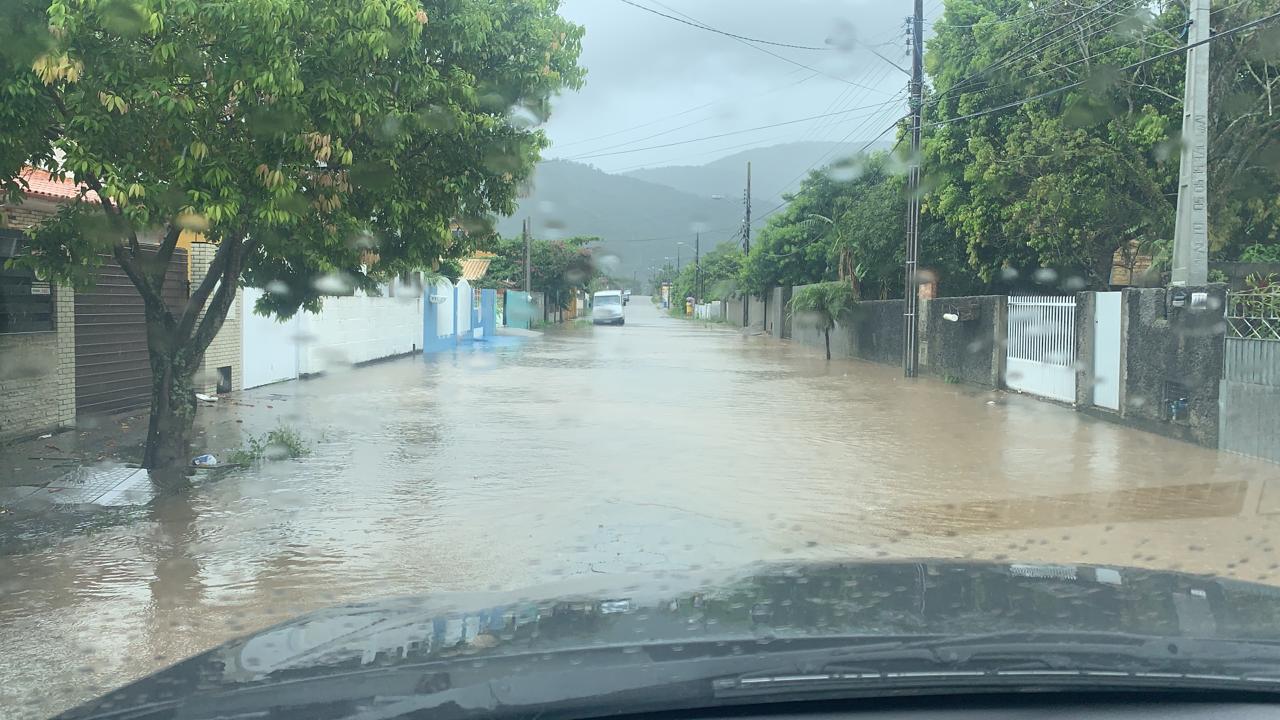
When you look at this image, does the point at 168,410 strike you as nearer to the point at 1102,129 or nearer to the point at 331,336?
the point at 331,336

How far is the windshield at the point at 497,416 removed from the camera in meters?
3.25

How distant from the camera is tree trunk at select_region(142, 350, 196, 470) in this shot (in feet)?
31.3

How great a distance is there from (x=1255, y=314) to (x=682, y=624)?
1020 cm

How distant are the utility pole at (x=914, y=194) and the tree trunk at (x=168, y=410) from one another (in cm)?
1576

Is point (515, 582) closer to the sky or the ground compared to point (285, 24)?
closer to the ground

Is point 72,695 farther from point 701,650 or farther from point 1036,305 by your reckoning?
point 1036,305

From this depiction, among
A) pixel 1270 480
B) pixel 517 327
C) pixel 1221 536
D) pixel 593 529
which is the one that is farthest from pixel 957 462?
pixel 517 327

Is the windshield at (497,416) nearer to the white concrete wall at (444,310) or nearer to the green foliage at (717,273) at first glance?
the white concrete wall at (444,310)

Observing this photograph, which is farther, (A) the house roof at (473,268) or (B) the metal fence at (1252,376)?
(A) the house roof at (473,268)

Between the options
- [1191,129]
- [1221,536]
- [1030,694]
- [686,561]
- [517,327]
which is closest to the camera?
[1030,694]

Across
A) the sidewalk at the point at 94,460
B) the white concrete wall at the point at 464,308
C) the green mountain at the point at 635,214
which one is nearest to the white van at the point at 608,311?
the green mountain at the point at 635,214

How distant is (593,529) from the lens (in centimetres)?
765

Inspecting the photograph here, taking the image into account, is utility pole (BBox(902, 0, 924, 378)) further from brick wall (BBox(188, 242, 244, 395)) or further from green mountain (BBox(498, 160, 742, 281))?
green mountain (BBox(498, 160, 742, 281))

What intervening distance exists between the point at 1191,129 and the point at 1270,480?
4.63m
